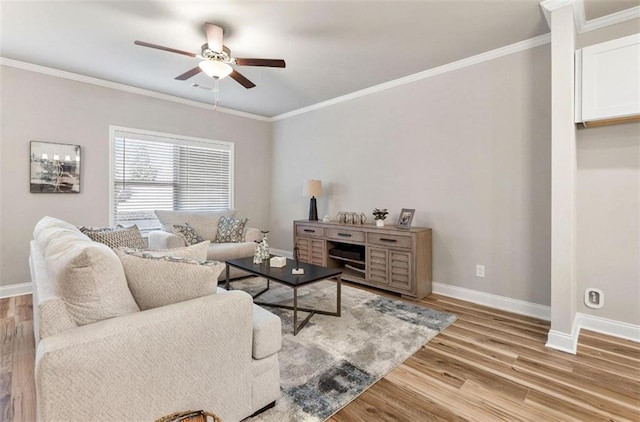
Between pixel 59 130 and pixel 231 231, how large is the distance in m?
2.38

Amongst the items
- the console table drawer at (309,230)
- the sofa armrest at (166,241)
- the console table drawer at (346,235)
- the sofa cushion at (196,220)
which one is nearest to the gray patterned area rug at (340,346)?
the console table drawer at (346,235)

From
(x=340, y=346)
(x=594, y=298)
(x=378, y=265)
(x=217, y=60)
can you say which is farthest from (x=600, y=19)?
(x=340, y=346)

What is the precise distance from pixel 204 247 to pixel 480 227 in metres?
2.88

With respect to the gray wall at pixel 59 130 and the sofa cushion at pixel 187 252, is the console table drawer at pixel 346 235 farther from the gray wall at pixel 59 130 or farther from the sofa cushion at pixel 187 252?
the gray wall at pixel 59 130

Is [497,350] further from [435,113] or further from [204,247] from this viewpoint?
[435,113]

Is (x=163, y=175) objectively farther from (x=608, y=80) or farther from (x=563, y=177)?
(x=608, y=80)

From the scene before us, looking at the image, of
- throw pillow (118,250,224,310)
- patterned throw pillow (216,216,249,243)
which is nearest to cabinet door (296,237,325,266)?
patterned throw pillow (216,216,249,243)

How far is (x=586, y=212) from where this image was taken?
273 centimetres

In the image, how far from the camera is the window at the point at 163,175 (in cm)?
430

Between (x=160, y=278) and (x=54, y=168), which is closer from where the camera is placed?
(x=160, y=278)

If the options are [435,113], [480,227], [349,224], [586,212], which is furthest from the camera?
[349,224]

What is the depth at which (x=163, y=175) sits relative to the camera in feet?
15.5

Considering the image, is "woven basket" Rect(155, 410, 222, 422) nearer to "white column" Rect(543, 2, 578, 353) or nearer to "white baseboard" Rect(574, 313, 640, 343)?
"white column" Rect(543, 2, 578, 353)

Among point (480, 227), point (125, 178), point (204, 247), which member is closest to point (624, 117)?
point (480, 227)
